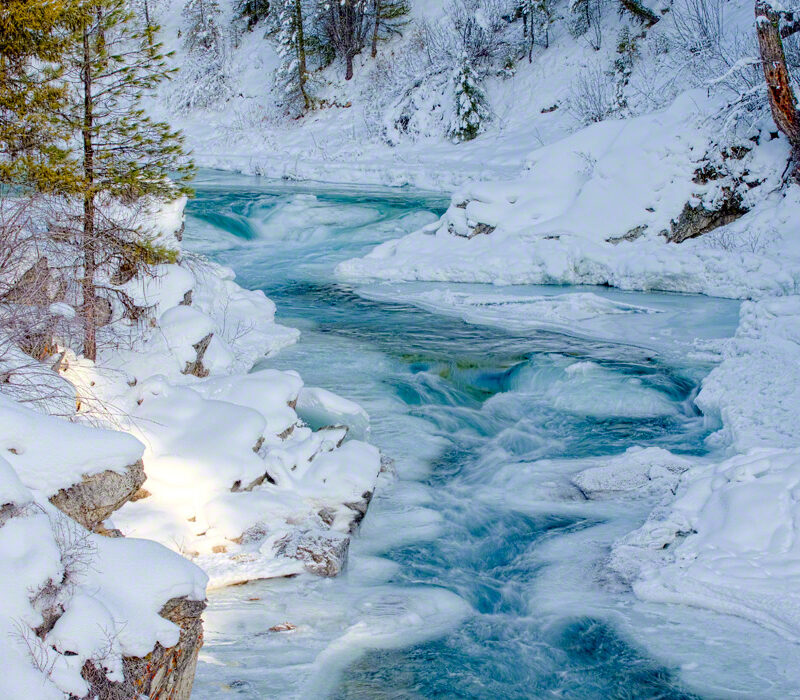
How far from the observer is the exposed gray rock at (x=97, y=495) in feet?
15.7

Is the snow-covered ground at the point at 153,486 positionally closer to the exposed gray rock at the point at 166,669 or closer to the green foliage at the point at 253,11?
the exposed gray rock at the point at 166,669

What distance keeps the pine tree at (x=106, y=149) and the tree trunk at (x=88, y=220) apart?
10 millimetres

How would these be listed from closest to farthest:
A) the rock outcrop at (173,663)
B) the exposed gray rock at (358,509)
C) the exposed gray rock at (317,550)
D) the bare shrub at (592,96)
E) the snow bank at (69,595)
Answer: the snow bank at (69,595) → the rock outcrop at (173,663) → the exposed gray rock at (317,550) → the exposed gray rock at (358,509) → the bare shrub at (592,96)

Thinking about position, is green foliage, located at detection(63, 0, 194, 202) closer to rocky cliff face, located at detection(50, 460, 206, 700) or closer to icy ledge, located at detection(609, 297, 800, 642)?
rocky cliff face, located at detection(50, 460, 206, 700)

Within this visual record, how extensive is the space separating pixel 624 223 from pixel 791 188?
9.74 ft

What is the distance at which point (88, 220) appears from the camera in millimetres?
8227

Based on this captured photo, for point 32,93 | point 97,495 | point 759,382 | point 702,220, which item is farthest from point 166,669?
point 702,220

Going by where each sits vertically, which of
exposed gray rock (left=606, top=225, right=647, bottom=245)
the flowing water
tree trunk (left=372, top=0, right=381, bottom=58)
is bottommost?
the flowing water

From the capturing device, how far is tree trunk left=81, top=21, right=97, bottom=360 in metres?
8.06

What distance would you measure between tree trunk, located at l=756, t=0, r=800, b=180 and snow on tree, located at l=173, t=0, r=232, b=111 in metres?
27.5

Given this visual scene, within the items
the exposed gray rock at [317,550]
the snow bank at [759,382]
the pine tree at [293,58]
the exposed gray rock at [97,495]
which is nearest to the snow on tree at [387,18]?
the pine tree at [293,58]

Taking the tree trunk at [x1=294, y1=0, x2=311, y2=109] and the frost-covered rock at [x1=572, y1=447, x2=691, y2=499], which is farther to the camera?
the tree trunk at [x1=294, y1=0, x2=311, y2=109]

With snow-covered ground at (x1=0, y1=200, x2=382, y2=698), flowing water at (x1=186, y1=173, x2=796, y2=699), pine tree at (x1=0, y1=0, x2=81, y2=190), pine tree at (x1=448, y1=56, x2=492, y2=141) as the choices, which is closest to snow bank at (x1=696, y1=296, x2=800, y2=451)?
flowing water at (x1=186, y1=173, x2=796, y2=699)

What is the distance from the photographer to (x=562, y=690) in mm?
4664
